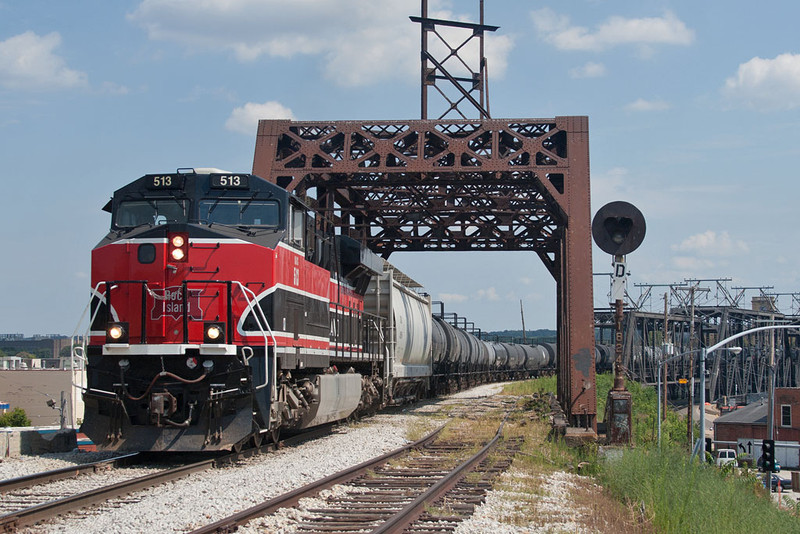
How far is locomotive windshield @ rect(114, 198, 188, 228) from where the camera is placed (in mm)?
12500

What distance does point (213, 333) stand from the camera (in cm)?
1168

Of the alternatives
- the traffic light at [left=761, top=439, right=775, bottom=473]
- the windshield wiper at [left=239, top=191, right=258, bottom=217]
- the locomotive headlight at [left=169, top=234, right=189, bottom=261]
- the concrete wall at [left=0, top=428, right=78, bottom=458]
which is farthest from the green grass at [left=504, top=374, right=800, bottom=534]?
the concrete wall at [left=0, top=428, right=78, bottom=458]

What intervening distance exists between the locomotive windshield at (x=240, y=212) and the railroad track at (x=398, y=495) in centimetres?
402

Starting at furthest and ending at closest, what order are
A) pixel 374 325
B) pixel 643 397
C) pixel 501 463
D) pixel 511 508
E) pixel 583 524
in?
pixel 643 397, pixel 374 325, pixel 501 463, pixel 511 508, pixel 583 524

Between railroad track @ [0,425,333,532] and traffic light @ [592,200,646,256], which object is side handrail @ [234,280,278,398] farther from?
traffic light @ [592,200,646,256]

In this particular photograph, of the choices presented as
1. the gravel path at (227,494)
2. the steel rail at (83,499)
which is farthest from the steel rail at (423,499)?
the steel rail at (83,499)

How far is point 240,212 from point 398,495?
5315 mm

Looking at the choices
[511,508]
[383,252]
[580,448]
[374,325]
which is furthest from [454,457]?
[383,252]

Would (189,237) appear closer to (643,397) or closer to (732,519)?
(732,519)

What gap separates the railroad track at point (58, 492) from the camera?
309 inches

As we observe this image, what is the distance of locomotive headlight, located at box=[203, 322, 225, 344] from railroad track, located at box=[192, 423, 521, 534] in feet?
8.73

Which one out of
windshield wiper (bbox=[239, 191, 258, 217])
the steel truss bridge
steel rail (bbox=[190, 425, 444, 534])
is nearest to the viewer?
steel rail (bbox=[190, 425, 444, 534])

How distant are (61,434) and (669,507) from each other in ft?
32.5

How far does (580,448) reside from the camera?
14.2 metres
